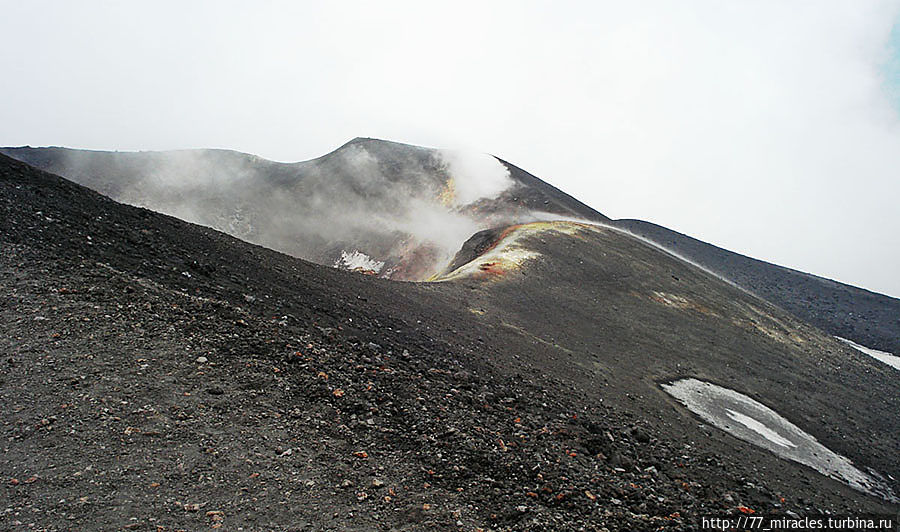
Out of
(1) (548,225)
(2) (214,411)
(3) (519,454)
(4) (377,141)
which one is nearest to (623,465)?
(3) (519,454)

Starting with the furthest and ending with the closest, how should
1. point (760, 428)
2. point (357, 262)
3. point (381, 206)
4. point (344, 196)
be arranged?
1. point (344, 196)
2. point (381, 206)
3. point (357, 262)
4. point (760, 428)

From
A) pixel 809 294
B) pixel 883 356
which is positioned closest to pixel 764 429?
pixel 883 356

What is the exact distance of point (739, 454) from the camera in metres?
12.2

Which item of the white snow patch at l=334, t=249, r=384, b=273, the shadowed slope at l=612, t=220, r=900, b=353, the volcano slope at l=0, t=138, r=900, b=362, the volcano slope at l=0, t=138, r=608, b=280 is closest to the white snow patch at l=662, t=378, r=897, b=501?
the volcano slope at l=0, t=138, r=900, b=362

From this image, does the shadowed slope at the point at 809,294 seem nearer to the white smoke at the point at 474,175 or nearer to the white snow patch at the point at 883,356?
the white snow patch at the point at 883,356

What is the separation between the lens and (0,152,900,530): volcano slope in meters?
5.43

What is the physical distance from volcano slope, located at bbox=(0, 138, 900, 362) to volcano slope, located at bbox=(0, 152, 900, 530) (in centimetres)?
2296

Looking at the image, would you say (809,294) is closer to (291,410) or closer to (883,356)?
(883,356)

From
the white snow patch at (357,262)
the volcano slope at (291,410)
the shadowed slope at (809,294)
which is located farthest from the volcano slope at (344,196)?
the volcano slope at (291,410)

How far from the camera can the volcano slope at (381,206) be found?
39.5 metres

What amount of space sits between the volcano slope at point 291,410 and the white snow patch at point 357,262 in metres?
22.9

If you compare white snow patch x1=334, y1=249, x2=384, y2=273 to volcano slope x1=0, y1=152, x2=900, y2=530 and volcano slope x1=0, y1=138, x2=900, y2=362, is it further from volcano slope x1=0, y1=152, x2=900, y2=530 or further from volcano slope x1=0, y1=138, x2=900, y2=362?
volcano slope x1=0, y1=152, x2=900, y2=530

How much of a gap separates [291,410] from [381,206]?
129 ft

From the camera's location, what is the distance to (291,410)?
699 centimetres
